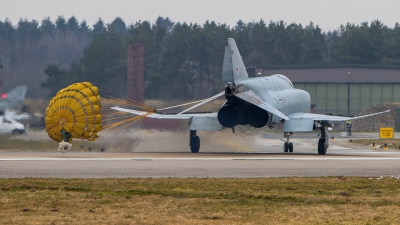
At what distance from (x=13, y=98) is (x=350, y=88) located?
51252 millimetres

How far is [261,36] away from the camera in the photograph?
98000 millimetres

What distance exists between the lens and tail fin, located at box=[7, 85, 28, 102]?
40.6 meters

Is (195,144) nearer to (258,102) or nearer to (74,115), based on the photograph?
(258,102)

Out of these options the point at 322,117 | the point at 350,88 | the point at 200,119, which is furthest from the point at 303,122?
the point at 350,88

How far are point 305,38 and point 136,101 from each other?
210 ft

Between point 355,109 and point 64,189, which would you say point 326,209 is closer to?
point 64,189

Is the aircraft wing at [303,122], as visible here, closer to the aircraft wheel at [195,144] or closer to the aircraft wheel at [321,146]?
the aircraft wheel at [321,146]

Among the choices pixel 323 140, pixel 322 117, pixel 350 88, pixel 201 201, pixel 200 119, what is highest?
pixel 350 88

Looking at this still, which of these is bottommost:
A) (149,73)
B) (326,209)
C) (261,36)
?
(326,209)

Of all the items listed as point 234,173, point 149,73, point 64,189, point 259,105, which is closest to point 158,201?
point 64,189

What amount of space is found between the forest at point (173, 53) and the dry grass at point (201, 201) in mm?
25166

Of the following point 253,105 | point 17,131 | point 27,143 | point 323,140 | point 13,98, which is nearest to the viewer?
point 253,105

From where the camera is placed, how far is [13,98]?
40.7 meters

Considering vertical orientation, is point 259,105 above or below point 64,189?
above
